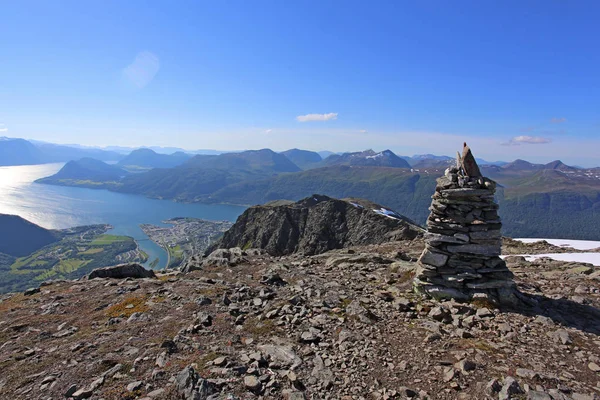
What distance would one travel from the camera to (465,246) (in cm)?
1399

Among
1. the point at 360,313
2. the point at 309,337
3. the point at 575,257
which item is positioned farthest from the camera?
the point at 575,257

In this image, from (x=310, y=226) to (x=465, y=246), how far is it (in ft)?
296

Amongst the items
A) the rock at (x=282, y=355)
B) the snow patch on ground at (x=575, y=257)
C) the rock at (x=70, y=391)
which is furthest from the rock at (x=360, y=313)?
the snow patch on ground at (x=575, y=257)

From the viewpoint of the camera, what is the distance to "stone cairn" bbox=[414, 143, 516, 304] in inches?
543

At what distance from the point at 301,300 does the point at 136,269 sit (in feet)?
57.2

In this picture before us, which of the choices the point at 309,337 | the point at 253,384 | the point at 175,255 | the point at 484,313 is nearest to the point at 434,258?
the point at 484,313

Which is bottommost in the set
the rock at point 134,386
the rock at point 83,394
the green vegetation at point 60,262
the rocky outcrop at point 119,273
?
the green vegetation at point 60,262

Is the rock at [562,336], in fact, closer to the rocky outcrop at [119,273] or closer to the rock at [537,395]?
the rock at [537,395]

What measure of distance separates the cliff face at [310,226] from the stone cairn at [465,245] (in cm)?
7040

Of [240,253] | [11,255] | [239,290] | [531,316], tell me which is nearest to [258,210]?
[240,253]

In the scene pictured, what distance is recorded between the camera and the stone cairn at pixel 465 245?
13797mm

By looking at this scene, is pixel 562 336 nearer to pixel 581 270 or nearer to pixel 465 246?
pixel 465 246

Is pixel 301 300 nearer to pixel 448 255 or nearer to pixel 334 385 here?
pixel 334 385

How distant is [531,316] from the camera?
1220cm
